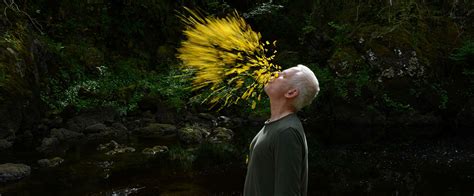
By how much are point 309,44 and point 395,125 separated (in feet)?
17.1

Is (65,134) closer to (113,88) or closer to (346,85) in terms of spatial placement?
(113,88)

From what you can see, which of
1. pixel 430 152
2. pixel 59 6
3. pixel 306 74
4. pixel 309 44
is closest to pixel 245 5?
pixel 309 44

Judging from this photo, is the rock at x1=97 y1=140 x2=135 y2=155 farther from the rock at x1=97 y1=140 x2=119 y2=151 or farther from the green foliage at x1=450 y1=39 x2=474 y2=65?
the green foliage at x1=450 y1=39 x2=474 y2=65

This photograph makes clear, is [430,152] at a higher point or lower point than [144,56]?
lower

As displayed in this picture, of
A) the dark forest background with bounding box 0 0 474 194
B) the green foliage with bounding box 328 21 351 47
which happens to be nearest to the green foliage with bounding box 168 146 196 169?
the dark forest background with bounding box 0 0 474 194

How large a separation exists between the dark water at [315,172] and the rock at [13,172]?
161 mm

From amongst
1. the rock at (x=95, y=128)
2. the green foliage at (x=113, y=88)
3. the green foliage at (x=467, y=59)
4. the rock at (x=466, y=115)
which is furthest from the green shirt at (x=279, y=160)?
the green foliage at (x=467, y=59)

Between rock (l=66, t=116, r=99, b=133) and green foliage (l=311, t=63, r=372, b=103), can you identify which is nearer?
rock (l=66, t=116, r=99, b=133)

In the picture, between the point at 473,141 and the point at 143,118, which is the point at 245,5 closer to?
the point at 143,118

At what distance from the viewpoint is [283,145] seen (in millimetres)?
2299

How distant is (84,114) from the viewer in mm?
13000

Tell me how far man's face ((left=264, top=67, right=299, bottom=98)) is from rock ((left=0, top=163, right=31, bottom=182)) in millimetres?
6905

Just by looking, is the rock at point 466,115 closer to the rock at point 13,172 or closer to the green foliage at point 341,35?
the green foliage at point 341,35

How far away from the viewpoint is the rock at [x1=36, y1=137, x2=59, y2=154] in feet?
33.7
